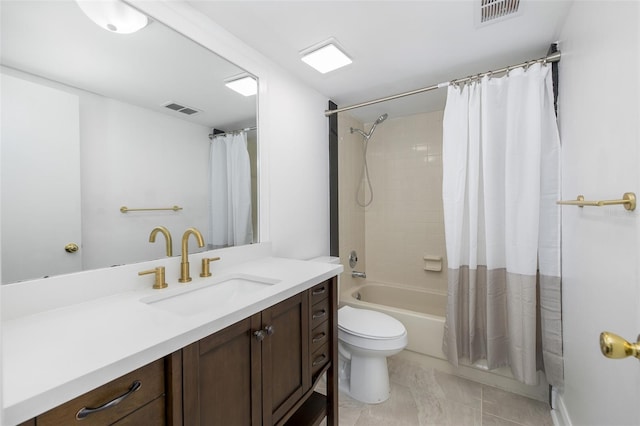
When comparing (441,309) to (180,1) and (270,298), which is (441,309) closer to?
(270,298)

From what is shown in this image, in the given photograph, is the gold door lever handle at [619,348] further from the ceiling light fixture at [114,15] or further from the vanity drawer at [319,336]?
the ceiling light fixture at [114,15]

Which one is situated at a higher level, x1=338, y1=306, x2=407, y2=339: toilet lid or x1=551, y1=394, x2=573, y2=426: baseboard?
x1=338, y1=306, x2=407, y2=339: toilet lid

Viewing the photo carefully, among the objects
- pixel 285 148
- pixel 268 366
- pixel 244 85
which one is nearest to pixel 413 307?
pixel 285 148

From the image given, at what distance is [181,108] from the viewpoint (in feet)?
4.69

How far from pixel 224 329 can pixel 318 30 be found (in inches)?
62.2

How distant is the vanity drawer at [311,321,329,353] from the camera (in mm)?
1376

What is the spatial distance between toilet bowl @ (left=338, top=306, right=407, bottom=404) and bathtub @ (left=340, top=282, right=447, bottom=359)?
0.37m

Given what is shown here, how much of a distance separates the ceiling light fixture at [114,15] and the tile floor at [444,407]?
228cm

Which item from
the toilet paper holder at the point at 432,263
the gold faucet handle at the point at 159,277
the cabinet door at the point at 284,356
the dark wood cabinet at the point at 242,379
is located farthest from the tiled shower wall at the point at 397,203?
the gold faucet handle at the point at 159,277

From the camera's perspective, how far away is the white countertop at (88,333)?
22.5 inches

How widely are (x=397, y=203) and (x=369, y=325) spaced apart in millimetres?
1581

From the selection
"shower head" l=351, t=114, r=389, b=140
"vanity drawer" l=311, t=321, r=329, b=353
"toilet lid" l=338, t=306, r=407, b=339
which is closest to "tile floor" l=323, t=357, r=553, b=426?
"toilet lid" l=338, t=306, r=407, b=339

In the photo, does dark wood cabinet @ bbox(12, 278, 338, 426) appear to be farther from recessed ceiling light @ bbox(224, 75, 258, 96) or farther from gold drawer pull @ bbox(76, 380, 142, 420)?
recessed ceiling light @ bbox(224, 75, 258, 96)

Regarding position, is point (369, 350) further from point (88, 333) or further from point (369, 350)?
point (88, 333)
